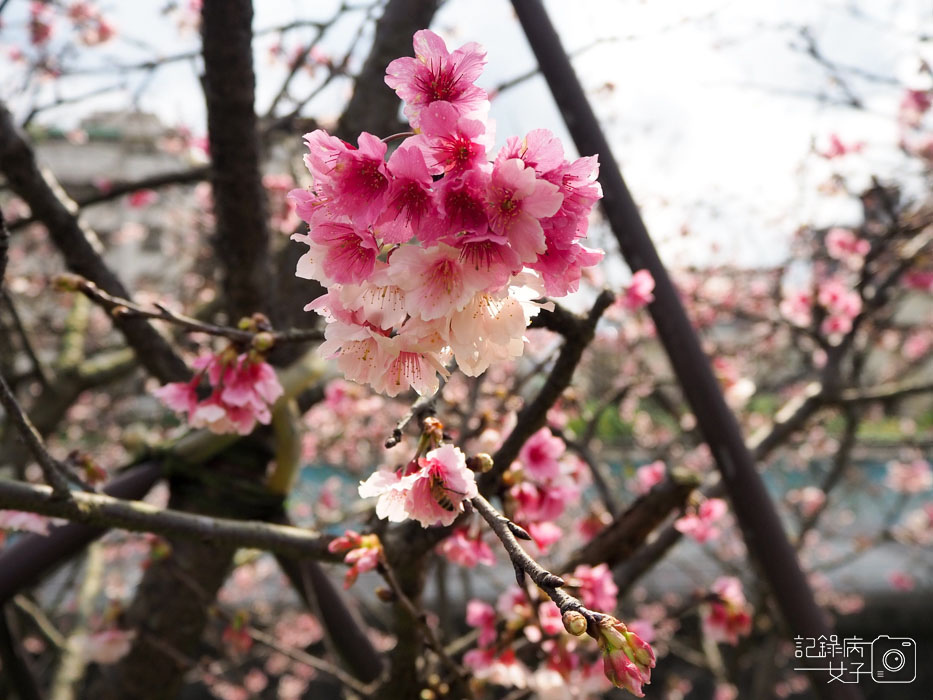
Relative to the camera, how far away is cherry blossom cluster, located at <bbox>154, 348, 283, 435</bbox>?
1225 millimetres

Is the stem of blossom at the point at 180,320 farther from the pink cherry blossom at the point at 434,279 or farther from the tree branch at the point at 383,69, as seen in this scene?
the tree branch at the point at 383,69

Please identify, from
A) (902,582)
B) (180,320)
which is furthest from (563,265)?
(902,582)

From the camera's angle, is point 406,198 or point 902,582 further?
point 902,582

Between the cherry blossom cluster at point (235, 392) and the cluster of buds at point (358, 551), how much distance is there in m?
0.32

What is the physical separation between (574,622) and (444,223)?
45 cm

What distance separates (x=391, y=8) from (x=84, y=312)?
11.7 ft

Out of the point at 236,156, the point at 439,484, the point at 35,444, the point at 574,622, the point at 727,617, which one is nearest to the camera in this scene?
the point at 574,622

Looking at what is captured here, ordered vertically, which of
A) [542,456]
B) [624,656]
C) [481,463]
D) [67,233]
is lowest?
[624,656]

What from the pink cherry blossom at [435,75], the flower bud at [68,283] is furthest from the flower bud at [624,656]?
the flower bud at [68,283]

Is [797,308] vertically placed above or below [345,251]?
above

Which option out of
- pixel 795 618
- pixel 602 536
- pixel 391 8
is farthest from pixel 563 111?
pixel 795 618

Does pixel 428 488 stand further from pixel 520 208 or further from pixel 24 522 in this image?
pixel 24 522

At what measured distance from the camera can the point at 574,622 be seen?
22.2 inches

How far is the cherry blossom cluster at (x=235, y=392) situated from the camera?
122cm
